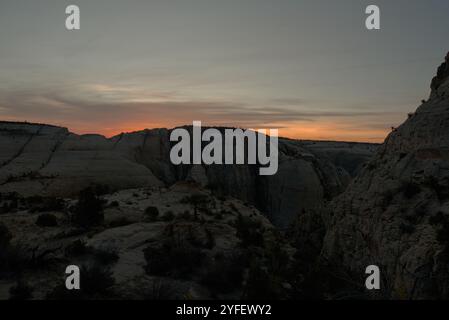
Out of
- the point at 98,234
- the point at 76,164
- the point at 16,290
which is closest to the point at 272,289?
the point at 16,290

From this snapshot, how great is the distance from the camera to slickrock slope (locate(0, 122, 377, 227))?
1885 inches

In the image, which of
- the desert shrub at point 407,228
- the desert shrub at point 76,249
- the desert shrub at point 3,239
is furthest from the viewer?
the desert shrub at point 76,249

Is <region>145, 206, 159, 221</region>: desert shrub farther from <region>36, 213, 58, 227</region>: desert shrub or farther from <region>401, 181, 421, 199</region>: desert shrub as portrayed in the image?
<region>401, 181, 421, 199</region>: desert shrub

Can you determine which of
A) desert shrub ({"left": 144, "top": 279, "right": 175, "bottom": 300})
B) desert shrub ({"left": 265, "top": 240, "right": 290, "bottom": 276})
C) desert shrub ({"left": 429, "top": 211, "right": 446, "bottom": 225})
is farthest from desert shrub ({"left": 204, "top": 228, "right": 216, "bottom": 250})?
desert shrub ({"left": 429, "top": 211, "right": 446, "bottom": 225})

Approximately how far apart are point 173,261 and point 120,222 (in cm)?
798

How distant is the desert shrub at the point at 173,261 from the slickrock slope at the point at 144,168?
31.2m

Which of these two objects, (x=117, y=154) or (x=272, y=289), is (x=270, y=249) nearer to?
(x=272, y=289)

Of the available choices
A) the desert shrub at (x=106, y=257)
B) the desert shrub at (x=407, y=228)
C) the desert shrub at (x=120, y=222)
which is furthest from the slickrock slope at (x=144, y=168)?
the desert shrub at (x=407, y=228)

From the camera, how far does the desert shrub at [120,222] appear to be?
20.6 meters

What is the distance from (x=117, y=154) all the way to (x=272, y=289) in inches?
1876

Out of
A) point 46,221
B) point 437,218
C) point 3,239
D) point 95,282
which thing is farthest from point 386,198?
point 46,221

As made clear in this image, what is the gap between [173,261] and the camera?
45.6 ft

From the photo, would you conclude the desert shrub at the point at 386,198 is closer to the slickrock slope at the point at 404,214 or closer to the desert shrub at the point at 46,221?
the slickrock slope at the point at 404,214
